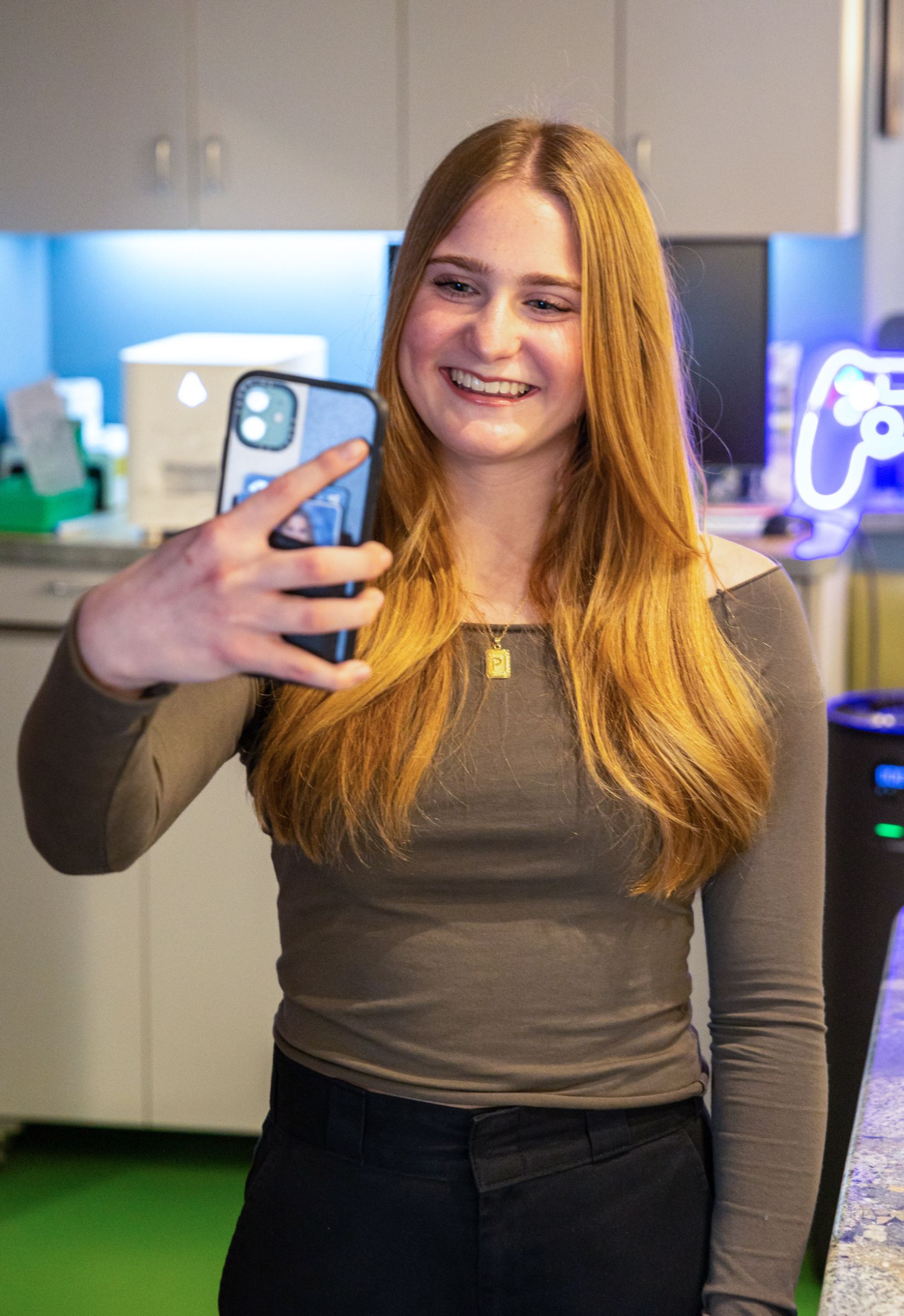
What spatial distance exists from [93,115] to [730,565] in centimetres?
210

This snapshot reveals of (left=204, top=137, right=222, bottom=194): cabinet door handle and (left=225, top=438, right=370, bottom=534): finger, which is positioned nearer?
(left=225, top=438, right=370, bottom=534): finger

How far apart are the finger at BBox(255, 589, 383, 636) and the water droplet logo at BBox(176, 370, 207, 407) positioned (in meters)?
1.94

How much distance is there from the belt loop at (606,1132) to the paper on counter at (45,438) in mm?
1958

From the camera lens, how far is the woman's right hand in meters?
0.79

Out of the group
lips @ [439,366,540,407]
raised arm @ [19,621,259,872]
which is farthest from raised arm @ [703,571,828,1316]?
raised arm @ [19,621,259,872]

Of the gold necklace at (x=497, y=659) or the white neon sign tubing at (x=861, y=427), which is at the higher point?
the white neon sign tubing at (x=861, y=427)

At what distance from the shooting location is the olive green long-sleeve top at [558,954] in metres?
1.16

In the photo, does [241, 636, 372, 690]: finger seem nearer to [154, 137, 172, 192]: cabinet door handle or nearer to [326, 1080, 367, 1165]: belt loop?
[326, 1080, 367, 1165]: belt loop

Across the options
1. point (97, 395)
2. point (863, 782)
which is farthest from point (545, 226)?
point (97, 395)

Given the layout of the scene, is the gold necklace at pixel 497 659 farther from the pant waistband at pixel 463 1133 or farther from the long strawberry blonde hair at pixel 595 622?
the pant waistband at pixel 463 1133

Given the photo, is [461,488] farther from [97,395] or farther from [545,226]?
[97,395]

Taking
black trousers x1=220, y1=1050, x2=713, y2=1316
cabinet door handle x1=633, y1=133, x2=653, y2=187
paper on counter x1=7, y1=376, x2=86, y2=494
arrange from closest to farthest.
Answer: black trousers x1=220, y1=1050, x2=713, y2=1316 < cabinet door handle x1=633, y1=133, x2=653, y2=187 < paper on counter x1=7, y1=376, x2=86, y2=494

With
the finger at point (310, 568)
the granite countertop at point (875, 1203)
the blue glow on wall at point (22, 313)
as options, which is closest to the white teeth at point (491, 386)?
the finger at point (310, 568)

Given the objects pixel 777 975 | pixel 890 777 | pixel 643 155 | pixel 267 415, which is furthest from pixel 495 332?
pixel 643 155
